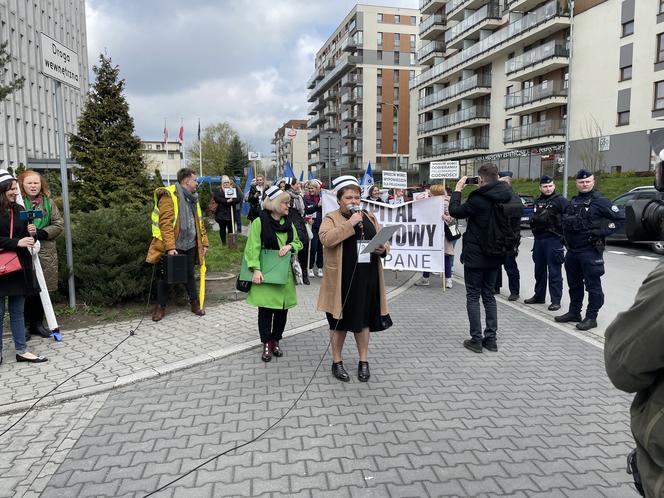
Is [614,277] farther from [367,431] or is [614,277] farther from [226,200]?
[226,200]

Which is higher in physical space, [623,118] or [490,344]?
[623,118]

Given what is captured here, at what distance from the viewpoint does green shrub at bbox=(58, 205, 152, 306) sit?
6.95 m

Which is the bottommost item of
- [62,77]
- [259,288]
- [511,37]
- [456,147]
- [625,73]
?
[259,288]

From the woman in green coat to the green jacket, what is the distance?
3.82 metres

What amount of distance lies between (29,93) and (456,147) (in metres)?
40.9

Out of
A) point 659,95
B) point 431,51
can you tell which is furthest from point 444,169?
point 431,51

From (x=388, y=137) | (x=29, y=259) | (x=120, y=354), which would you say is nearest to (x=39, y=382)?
(x=120, y=354)

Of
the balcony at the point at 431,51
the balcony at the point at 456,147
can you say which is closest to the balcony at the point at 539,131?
the balcony at the point at 456,147

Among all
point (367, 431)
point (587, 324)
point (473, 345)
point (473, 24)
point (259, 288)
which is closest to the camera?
point (367, 431)

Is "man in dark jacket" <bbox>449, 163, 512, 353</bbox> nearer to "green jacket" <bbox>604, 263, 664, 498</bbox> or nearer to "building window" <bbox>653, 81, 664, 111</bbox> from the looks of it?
"green jacket" <bbox>604, 263, 664, 498</bbox>

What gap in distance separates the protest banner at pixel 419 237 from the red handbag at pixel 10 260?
573 cm

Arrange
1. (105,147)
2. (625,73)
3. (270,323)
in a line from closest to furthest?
1. (270,323)
2. (105,147)
3. (625,73)

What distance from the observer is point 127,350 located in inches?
222

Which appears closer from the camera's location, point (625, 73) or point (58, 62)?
point (58, 62)
